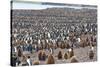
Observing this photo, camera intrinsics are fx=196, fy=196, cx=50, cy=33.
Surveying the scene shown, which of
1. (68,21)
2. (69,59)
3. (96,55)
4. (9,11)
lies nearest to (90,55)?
(96,55)

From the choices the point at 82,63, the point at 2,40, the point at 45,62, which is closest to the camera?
the point at 2,40

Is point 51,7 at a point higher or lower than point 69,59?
higher

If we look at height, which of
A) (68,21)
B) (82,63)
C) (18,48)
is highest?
(68,21)

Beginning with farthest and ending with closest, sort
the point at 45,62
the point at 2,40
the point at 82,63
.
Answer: the point at 82,63
the point at 45,62
the point at 2,40

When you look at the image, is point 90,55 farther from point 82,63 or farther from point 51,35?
point 51,35

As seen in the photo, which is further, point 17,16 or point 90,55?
point 90,55

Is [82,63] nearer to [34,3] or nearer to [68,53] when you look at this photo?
[68,53]

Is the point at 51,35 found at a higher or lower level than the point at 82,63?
higher

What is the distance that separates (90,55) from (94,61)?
0.08m

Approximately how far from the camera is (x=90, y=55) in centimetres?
212

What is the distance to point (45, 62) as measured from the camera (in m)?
1.94

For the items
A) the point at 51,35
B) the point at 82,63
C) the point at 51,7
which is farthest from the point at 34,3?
the point at 82,63

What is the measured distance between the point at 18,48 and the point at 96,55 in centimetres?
87

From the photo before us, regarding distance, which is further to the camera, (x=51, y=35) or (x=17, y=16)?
(x=51, y=35)
